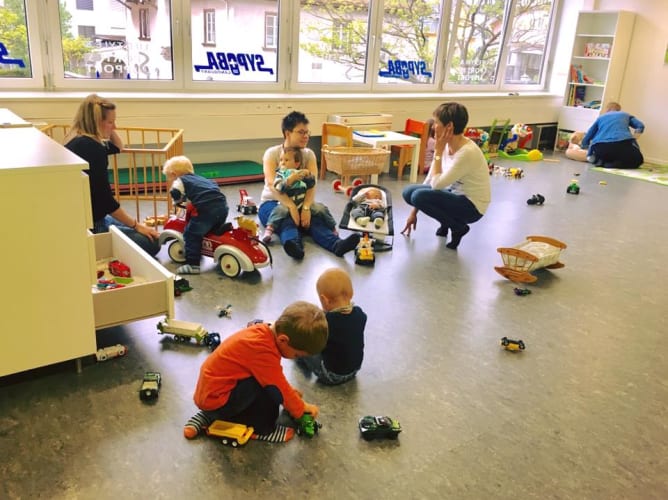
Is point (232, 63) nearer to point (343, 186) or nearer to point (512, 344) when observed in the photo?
point (343, 186)

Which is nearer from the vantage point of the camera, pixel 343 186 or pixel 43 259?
pixel 43 259

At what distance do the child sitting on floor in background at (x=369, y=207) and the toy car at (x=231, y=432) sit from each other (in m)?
2.28

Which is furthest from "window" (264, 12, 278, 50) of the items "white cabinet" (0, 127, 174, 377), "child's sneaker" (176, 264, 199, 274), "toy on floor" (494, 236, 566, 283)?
"white cabinet" (0, 127, 174, 377)

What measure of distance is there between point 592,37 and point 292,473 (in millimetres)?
8952

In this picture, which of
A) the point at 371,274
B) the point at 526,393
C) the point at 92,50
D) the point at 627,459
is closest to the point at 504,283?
the point at 371,274

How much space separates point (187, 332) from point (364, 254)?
1.49 metres

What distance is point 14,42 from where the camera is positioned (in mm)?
4918

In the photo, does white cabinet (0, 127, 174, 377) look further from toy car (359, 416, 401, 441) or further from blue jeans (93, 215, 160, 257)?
toy car (359, 416, 401, 441)

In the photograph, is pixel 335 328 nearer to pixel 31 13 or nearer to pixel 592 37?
pixel 31 13

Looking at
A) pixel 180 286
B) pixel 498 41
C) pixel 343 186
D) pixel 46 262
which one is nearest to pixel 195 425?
pixel 46 262

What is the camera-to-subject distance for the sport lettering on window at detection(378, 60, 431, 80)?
7.45 meters

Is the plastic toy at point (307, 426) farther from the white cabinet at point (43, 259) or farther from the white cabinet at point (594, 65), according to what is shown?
the white cabinet at point (594, 65)

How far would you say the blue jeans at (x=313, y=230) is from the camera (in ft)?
12.7

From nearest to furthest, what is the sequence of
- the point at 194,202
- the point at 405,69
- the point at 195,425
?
1. the point at 195,425
2. the point at 194,202
3. the point at 405,69
